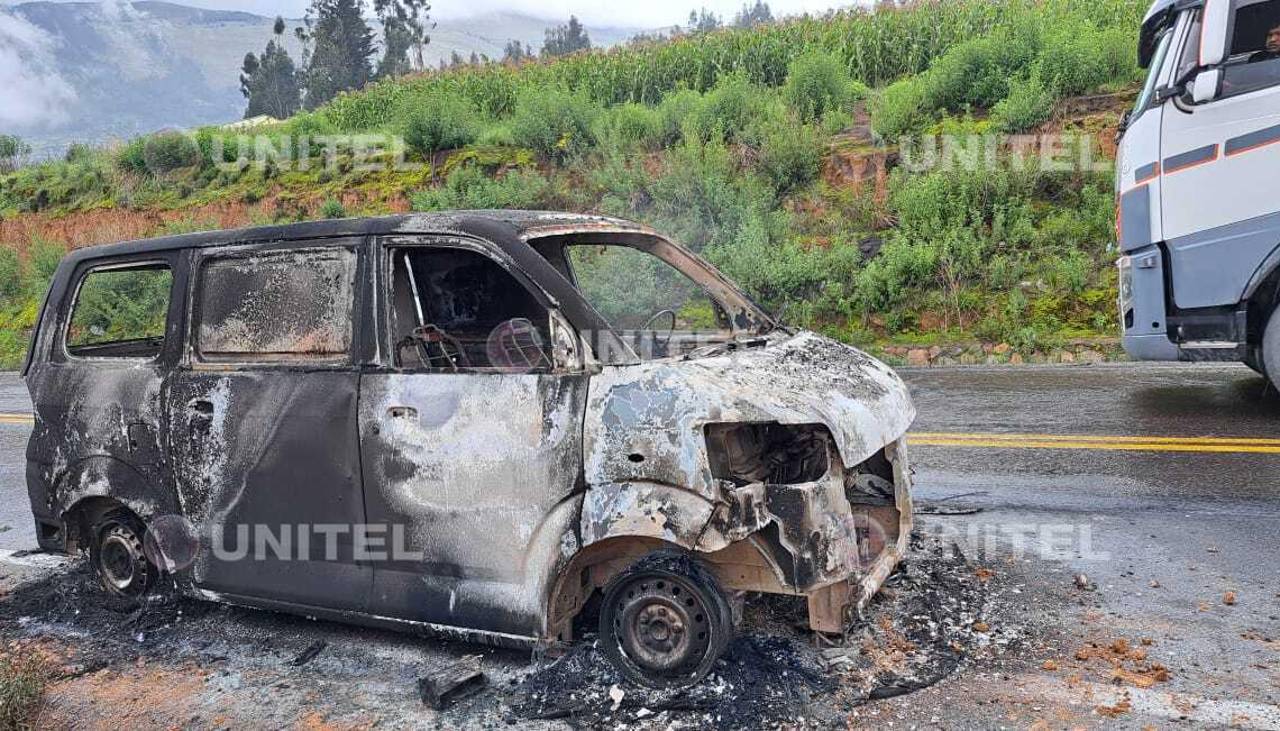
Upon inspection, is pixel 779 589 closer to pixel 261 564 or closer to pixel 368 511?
pixel 368 511

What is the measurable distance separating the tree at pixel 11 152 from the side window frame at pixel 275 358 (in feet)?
107

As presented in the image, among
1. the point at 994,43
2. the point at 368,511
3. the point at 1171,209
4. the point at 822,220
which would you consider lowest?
the point at 368,511

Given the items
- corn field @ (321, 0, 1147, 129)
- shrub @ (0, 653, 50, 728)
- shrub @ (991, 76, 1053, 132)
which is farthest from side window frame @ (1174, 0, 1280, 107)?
corn field @ (321, 0, 1147, 129)

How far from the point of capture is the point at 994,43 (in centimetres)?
1567

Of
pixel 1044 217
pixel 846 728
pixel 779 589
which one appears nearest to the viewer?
pixel 846 728

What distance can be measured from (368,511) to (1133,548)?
3.60 metres

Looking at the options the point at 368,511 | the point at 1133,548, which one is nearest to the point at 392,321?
the point at 368,511

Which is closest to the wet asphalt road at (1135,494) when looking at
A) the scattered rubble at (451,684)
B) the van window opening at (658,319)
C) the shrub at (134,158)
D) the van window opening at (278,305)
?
the van window opening at (658,319)

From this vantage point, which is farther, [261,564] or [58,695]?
[261,564]

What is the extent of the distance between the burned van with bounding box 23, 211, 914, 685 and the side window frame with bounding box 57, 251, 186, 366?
0.02 m

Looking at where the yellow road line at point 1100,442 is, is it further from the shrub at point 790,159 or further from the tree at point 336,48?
the tree at point 336,48

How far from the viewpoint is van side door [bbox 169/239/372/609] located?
3.98m

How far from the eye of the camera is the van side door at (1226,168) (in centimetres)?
629

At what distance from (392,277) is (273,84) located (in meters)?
78.8
